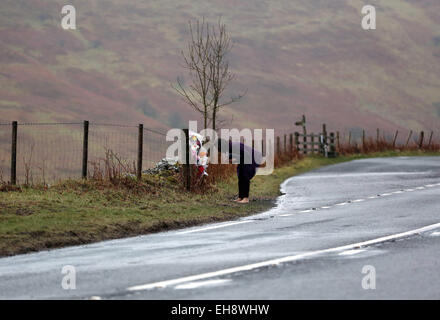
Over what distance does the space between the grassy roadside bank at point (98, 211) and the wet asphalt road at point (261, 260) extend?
0.82 m

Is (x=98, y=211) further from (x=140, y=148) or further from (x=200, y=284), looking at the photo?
(x=200, y=284)

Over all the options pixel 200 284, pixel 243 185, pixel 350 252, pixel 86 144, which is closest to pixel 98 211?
pixel 243 185

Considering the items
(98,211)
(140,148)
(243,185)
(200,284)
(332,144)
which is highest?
(332,144)

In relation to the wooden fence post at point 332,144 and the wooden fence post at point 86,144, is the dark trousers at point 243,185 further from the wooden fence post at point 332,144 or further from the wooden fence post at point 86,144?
the wooden fence post at point 332,144

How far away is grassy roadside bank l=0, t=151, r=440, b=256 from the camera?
15.2m

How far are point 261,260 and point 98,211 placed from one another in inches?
301

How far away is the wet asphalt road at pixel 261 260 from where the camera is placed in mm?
9141

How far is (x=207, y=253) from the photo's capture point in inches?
491

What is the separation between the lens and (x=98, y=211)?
60.3ft

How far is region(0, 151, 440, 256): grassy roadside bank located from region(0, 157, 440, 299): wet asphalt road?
822 millimetres

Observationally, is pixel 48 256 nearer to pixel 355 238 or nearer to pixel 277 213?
pixel 355 238

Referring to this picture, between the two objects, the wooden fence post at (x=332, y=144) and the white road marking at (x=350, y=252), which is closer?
the white road marking at (x=350, y=252)

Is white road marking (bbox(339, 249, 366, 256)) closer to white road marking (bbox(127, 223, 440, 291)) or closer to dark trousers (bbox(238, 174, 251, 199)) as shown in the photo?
white road marking (bbox(127, 223, 440, 291))

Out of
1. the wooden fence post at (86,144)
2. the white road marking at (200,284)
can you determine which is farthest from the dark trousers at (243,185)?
the white road marking at (200,284)
